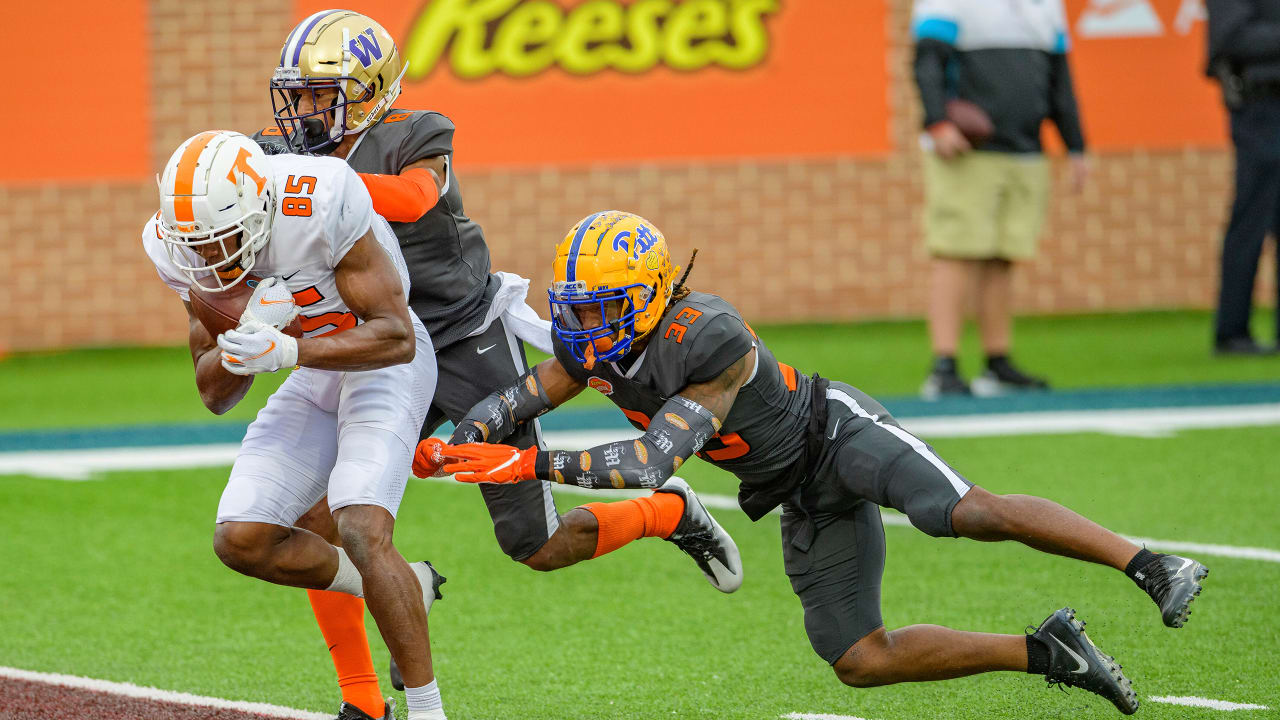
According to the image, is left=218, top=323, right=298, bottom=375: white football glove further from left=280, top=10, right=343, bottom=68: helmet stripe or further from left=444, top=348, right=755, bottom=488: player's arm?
left=280, top=10, right=343, bottom=68: helmet stripe

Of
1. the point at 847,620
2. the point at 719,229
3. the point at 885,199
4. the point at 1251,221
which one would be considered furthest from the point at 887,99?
the point at 847,620

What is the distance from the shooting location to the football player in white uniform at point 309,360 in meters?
3.45

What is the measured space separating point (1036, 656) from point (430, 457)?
59.2 inches

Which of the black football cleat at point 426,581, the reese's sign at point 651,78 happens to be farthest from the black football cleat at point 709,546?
the reese's sign at point 651,78

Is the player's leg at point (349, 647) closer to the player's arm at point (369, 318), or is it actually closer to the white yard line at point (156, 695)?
the white yard line at point (156, 695)

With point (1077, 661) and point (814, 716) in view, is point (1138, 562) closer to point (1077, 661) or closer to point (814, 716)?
point (1077, 661)

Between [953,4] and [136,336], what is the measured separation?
21.0 ft

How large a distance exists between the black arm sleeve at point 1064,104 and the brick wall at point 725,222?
3094 millimetres

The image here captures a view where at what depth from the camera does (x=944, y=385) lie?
795 cm

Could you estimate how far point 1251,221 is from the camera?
8758mm

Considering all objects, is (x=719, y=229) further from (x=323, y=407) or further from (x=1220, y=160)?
(x=323, y=407)

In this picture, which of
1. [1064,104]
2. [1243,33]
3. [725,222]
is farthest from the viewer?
[725,222]

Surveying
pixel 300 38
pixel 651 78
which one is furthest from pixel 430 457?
pixel 651 78

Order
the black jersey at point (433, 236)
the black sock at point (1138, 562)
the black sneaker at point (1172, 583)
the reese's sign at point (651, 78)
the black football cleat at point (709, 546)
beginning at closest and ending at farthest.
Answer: the black sneaker at point (1172, 583)
the black sock at point (1138, 562)
the black jersey at point (433, 236)
the black football cleat at point (709, 546)
the reese's sign at point (651, 78)
